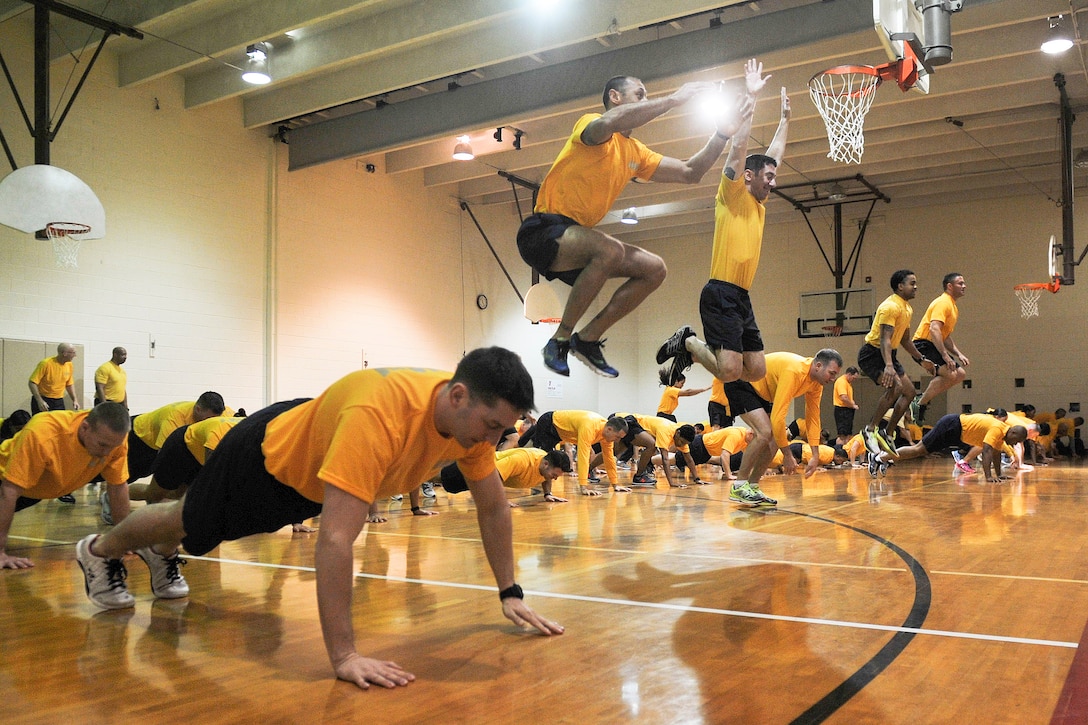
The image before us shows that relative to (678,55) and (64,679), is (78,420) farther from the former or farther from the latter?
(678,55)

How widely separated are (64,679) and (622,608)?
1.82m

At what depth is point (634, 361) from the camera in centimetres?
2116

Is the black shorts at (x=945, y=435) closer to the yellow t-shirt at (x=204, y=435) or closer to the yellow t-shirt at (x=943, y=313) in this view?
the yellow t-shirt at (x=943, y=313)

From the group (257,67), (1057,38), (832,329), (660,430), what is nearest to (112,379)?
(257,67)

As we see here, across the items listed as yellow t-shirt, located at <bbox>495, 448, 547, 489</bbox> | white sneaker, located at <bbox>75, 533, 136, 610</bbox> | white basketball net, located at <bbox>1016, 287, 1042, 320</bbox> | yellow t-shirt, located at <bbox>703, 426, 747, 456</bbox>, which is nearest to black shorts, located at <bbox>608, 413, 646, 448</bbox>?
yellow t-shirt, located at <bbox>703, 426, 747, 456</bbox>

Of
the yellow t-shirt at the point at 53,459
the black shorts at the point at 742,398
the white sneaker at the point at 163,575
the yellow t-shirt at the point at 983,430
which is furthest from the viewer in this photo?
the yellow t-shirt at the point at 983,430

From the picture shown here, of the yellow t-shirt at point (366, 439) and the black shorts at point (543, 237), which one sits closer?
the yellow t-shirt at point (366, 439)

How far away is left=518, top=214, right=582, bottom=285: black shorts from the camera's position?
4148mm

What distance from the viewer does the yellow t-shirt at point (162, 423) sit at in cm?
652

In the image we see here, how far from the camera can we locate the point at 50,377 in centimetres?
968

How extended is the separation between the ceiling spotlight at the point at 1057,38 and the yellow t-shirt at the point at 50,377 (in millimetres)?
11623

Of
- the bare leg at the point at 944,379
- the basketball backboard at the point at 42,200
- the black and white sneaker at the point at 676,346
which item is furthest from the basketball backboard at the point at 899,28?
the basketball backboard at the point at 42,200

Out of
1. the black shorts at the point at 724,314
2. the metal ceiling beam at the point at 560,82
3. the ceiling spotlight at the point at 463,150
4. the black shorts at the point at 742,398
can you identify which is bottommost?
the black shorts at the point at 742,398

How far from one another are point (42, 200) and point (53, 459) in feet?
16.4
